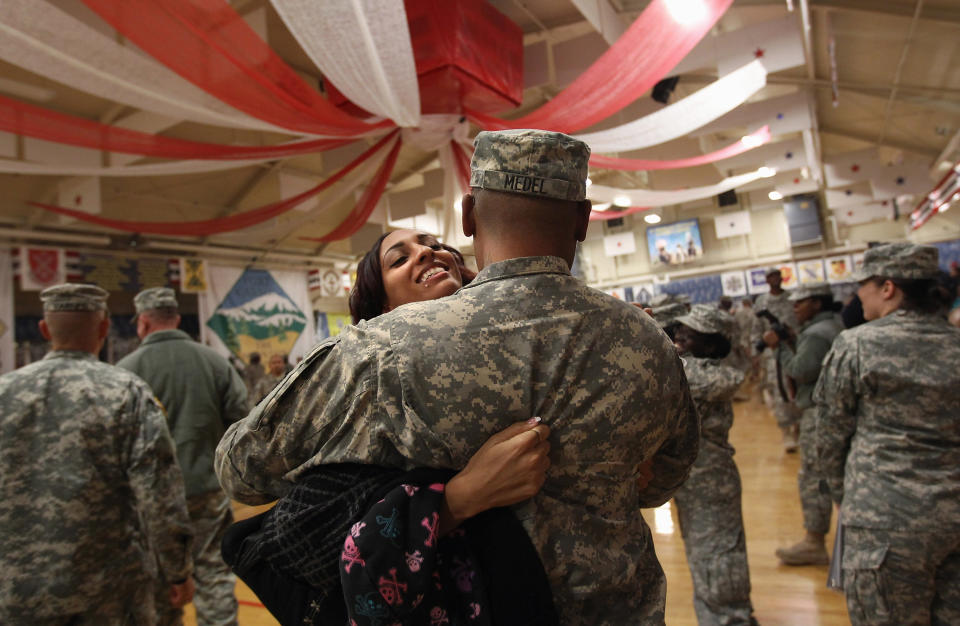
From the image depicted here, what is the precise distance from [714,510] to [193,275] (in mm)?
7205

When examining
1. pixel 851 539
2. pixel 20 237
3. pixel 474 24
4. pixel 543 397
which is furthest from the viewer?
pixel 20 237

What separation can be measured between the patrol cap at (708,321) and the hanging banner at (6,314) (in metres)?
6.48

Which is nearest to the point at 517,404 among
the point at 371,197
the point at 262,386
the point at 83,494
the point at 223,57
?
the point at 83,494

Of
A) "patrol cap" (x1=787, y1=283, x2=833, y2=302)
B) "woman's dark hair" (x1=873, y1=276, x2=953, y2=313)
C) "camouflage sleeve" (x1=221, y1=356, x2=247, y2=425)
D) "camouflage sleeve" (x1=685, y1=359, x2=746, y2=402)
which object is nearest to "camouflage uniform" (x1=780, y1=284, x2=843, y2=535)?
"patrol cap" (x1=787, y1=283, x2=833, y2=302)

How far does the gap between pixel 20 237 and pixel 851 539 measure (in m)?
7.74

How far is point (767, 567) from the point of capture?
341 cm

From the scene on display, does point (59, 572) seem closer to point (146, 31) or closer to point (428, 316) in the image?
point (428, 316)

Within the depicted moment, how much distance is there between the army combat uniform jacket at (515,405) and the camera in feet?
2.95

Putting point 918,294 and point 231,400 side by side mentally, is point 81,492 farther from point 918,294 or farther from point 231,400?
point 918,294

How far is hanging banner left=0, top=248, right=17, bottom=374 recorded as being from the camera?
5914mm

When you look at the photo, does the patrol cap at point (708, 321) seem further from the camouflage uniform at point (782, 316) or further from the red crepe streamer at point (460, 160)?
the camouflage uniform at point (782, 316)

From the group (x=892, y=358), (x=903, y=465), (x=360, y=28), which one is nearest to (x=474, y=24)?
(x=360, y=28)

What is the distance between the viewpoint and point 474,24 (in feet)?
11.3

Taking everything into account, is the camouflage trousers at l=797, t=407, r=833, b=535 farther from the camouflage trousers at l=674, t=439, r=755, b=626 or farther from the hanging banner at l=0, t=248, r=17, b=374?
the hanging banner at l=0, t=248, r=17, b=374
